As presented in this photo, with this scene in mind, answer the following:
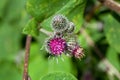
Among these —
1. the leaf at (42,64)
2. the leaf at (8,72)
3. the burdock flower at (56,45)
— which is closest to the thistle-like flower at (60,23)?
the burdock flower at (56,45)

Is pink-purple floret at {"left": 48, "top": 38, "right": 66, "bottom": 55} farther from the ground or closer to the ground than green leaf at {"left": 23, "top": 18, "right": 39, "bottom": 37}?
closer to the ground

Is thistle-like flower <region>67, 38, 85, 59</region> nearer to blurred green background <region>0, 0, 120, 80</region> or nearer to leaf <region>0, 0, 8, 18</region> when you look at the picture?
blurred green background <region>0, 0, 120, 80</region>

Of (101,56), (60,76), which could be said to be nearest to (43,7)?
(60,76)

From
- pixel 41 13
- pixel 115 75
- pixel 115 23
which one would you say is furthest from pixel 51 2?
pixel 115 75

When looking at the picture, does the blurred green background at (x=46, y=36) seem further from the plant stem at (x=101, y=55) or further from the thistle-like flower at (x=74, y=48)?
the thistle-like flower at (x=74, y=48)

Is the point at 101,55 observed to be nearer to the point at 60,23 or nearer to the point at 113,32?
the point at 113,32

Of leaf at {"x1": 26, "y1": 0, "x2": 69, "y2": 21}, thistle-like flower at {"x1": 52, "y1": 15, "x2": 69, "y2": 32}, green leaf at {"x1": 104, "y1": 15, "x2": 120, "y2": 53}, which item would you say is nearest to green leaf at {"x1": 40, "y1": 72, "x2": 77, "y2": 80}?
thistle-like flower at {"x1": 52, "y1": 15, "x2": 69, "y2": 32}
